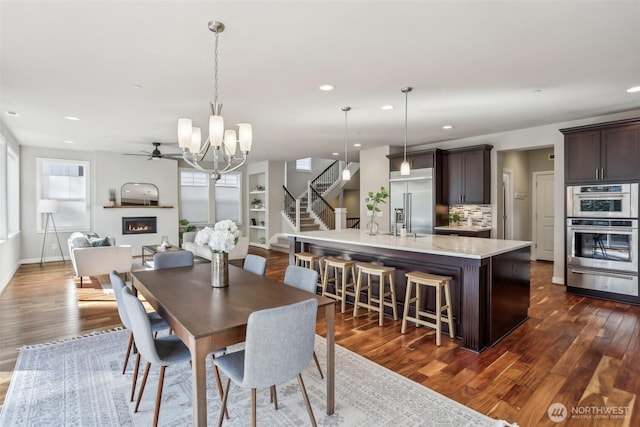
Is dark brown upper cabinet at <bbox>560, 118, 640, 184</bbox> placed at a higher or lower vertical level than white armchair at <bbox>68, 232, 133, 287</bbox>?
higher

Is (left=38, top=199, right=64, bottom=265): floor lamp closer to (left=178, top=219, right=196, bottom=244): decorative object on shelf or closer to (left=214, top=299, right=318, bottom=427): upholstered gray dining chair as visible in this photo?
(left=178, top=219, right=196, bottom=244): decorative object on shelf

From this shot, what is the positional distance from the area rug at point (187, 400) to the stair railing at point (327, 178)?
8.87m

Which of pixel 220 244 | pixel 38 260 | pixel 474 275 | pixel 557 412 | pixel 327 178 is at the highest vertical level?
pixel 327 178

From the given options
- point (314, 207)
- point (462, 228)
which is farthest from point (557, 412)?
point (314, 207)

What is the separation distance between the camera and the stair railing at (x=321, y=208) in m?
10.4

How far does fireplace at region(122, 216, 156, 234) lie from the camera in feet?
28.1

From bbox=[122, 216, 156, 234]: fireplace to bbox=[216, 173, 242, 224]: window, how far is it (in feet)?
6.23

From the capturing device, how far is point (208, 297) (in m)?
2.25

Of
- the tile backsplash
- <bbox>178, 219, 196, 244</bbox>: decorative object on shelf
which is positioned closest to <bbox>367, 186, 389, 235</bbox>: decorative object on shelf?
the tile backsplash

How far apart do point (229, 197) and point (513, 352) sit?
897cm

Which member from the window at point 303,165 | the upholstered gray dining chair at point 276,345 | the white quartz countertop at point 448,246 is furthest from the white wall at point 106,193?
the upholstered gray dining chair at point 276,345

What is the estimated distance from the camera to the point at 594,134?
4.71 m

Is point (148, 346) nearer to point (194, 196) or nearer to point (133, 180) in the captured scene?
point (133, 180)

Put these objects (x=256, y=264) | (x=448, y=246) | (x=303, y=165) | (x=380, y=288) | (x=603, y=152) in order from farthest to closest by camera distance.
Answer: (x=303, y=165) → (x=603, y=152) → (x=380, y=288) → (x=448, y=246) → (x=256, y=264)
